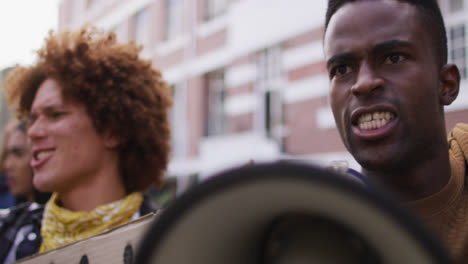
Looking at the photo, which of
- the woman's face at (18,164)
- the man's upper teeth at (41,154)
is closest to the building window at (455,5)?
the woman's face at (18,164)

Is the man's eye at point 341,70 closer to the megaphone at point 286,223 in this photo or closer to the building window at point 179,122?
the megaphone at point 286,223

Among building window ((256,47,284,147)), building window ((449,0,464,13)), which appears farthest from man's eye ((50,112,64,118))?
building window ((256,47,284,147))

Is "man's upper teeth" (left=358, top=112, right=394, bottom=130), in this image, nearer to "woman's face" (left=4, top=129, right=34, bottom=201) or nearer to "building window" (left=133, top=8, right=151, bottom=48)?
"woman's face" (left=4, top=129, right=34, bottom=201)

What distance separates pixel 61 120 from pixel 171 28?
1181cm

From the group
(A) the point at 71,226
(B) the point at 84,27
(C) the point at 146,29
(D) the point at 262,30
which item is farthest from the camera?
(C) the point at 146,29

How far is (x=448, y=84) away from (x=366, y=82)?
1.03 ft

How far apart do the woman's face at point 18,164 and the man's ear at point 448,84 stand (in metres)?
3.26

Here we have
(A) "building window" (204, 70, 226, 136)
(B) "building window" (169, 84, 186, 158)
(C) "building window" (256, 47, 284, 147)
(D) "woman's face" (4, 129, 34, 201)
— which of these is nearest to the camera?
(D) "woman's face" (4, 129, 34, 201)

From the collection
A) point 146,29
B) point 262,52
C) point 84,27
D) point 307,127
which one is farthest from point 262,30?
point 84,27

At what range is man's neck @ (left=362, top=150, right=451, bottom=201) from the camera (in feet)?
3.78

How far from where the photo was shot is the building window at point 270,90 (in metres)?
9.82

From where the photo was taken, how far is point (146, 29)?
564 inches

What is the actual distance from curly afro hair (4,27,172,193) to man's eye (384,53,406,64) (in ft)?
4.67

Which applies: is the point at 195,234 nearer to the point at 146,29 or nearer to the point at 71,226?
the point at 71,226
